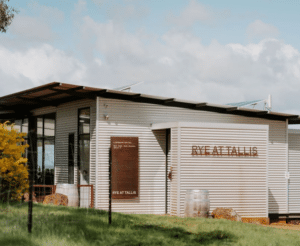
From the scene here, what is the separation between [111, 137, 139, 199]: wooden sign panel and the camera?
1421cm

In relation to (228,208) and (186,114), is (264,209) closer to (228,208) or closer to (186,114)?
(228,208)

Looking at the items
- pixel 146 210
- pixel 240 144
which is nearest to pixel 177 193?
pixel 146 210

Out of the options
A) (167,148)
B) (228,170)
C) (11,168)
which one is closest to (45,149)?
(167,148)

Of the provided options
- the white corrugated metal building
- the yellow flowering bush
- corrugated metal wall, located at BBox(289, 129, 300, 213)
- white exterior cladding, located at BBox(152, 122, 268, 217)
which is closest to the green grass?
the yellow flowering bush

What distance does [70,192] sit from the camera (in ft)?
46.9

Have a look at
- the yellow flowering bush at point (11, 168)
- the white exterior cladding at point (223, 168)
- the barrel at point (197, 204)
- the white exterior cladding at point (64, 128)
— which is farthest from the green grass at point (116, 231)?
the white exterior cladding at point (64, 128)

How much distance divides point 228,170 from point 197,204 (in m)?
1.83

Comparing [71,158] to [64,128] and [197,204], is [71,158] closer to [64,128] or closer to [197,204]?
[64,128]

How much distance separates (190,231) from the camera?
33.3 ft

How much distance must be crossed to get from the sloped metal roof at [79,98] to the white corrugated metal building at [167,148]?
0.11ft

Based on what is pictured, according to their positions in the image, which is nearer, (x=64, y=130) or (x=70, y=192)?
(x=70, y=192)

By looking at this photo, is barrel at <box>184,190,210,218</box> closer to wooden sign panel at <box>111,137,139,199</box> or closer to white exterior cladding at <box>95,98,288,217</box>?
white exterior cladding at <box>95,98,288,217</box>

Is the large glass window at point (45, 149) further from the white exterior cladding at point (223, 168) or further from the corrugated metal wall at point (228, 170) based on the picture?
the corrugated metal wall at point (228, 170)

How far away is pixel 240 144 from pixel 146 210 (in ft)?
11.7
